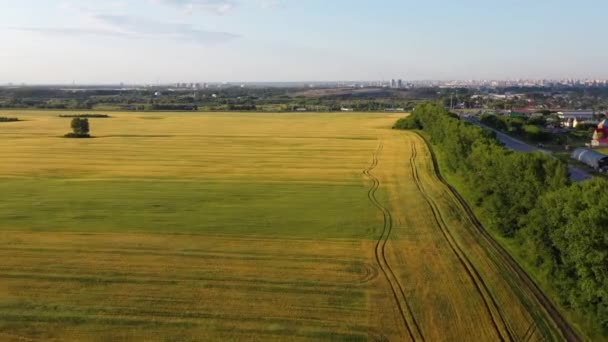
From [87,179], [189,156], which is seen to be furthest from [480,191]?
[189,156]

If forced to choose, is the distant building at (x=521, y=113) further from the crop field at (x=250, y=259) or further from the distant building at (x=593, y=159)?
the crop field at (x=250, y=259)

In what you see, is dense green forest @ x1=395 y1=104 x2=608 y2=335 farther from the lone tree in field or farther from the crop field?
the lone tree in field

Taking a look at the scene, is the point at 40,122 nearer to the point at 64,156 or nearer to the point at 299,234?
the point at 64,156

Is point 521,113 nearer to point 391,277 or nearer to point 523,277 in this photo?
point 523,277

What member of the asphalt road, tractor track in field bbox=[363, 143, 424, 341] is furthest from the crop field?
the asphalt road

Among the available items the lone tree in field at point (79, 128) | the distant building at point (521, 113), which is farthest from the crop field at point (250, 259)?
the distant building at point (521, 113)

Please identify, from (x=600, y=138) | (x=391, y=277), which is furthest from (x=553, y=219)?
(x=600, y=138)
